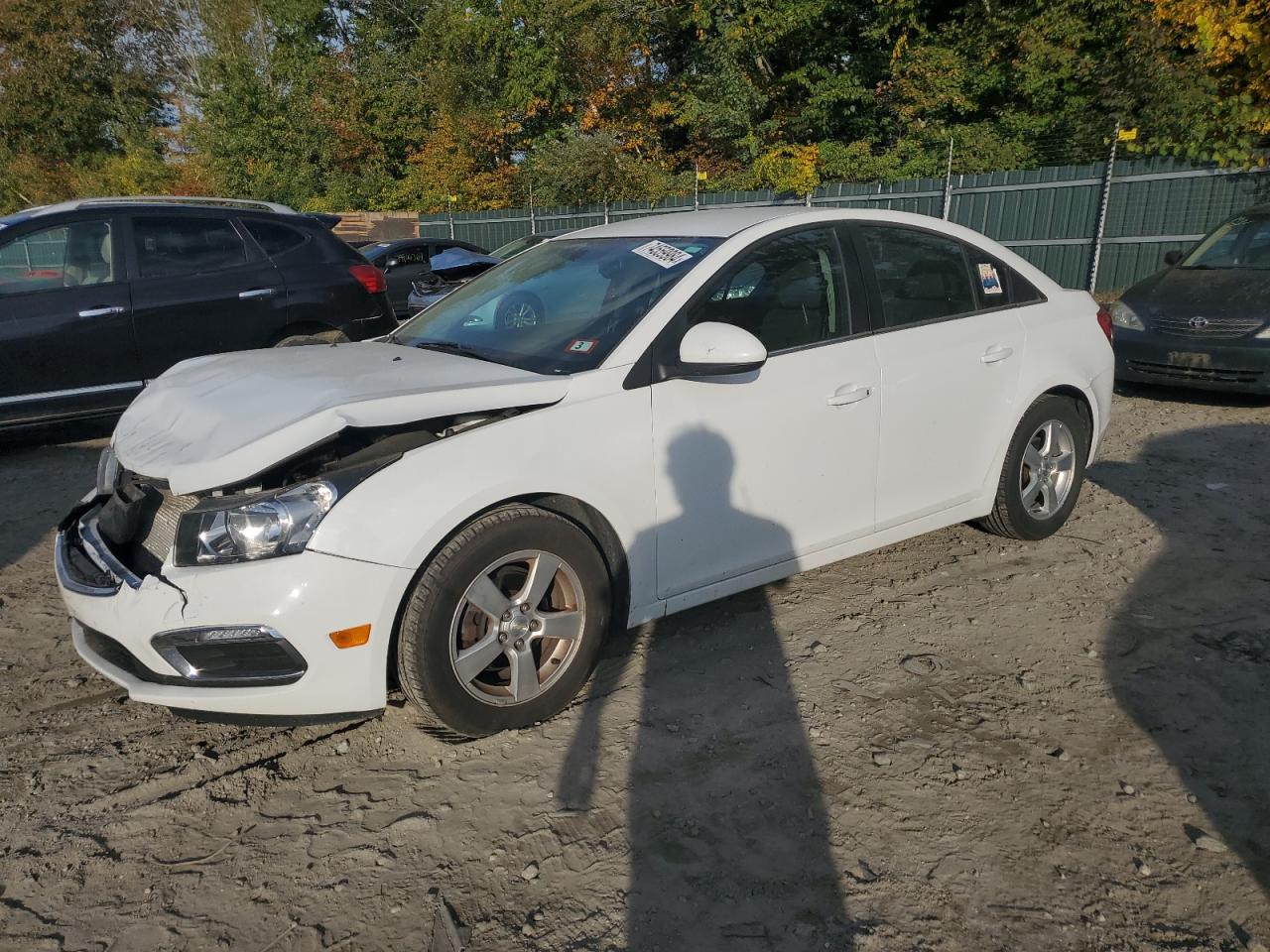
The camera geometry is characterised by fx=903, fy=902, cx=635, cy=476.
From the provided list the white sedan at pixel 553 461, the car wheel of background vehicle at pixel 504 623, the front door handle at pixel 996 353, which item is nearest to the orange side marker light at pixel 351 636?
the white sedan at pixel 553 461

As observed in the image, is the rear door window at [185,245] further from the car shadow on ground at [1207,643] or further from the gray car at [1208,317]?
the gray car at [1208,317]

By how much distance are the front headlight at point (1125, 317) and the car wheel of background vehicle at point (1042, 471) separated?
4.01 metres

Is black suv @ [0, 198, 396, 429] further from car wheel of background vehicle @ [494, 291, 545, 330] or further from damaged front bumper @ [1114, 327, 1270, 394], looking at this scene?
damaged front bumper @ [1114, 327, 1270, 394]

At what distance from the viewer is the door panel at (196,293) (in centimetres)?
647

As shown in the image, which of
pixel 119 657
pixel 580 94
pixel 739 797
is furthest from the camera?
pixel 580 94

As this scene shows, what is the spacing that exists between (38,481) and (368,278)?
284cm

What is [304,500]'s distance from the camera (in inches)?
101

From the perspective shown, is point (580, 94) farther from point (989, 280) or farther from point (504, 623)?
point (504, 623)

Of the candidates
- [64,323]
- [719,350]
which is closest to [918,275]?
[719,350]

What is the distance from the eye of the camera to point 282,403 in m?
2.84

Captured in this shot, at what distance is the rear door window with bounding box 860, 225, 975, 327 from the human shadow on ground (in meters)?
1.18

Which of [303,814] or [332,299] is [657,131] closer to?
[332,299]

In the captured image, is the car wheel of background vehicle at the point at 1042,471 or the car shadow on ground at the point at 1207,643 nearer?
the car shadow on ground at the point at 1207,643

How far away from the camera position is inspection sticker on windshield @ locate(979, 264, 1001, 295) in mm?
4273
